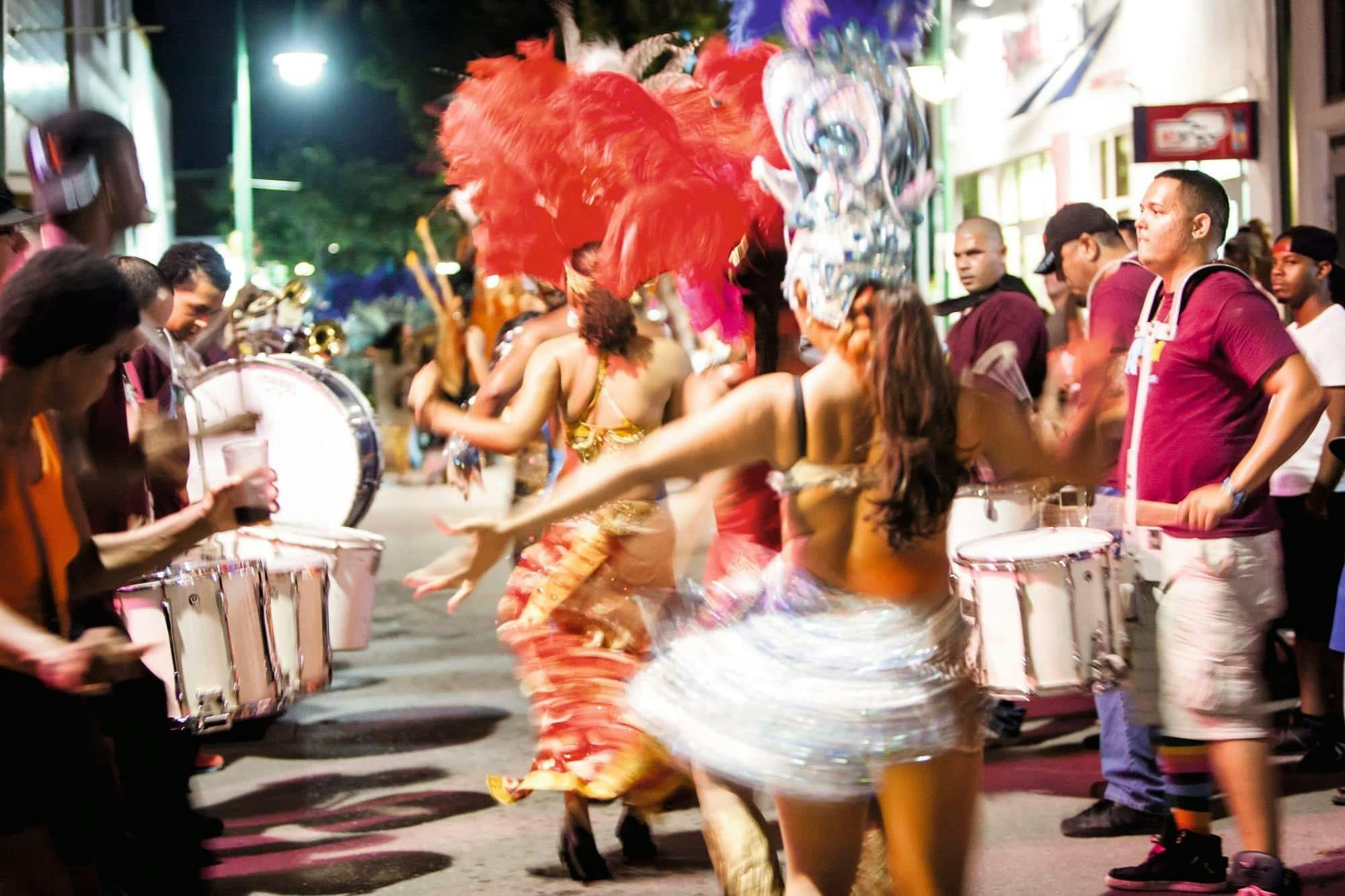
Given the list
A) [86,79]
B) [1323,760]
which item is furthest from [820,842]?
[86,79]

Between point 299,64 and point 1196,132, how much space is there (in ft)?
62.8

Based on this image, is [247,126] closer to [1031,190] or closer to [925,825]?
[1031,190]

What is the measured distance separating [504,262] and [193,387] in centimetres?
298

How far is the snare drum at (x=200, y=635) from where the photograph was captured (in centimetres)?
518

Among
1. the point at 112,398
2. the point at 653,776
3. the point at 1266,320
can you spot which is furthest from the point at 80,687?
the point at 1266,320

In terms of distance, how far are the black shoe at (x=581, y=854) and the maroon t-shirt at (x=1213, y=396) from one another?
6.91 ft

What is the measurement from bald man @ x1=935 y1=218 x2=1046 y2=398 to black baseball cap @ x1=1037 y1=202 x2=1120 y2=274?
39 cm

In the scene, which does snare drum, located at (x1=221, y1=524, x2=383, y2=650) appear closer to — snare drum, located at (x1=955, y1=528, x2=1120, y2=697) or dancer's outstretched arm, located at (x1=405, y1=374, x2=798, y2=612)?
snare drum, located at (x1=955, y1=528, x2=1120, y2=697)

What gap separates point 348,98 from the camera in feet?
152

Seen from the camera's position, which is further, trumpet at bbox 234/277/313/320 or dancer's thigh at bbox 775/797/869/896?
trumpet at bbox 234/277/313/320

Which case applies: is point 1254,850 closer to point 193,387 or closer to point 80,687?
point 80,687

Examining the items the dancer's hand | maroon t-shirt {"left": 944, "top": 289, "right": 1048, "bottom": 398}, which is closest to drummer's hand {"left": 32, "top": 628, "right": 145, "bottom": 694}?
the dancer's hand

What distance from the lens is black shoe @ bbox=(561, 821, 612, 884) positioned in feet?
17.7

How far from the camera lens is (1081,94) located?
16.3 m
